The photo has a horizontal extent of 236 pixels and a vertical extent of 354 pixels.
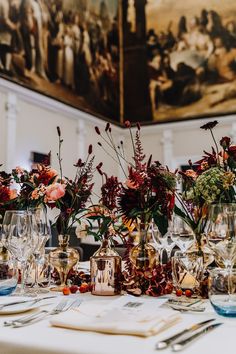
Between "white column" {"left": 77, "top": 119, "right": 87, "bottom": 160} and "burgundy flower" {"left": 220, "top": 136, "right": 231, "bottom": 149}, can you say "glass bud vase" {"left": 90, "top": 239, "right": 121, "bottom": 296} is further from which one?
"white column" {"left": 77, "top": 119, "right": 87, "bottom": 160}

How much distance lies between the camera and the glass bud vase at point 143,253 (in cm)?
178

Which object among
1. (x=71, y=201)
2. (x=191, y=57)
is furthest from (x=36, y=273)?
(x=191, y=57)

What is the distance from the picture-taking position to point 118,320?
119 centimetres

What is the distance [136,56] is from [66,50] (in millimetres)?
2717

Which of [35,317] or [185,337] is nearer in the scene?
[185,337]

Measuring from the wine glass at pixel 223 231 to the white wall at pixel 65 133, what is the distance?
559cm

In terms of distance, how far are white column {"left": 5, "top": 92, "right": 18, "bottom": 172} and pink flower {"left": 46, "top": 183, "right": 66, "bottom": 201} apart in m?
5.09

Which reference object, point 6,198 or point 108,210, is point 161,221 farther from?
point 6,198

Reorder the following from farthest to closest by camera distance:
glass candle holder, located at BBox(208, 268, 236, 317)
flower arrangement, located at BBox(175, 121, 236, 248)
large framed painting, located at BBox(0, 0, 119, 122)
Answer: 1. large framed painting, located at BBox(0, 0, 119, 122)
2. flower arrangement, located at BBox(175, 121, 236, 248)
3. glass candle holder, located at BBox(208, 268, 236, 317)

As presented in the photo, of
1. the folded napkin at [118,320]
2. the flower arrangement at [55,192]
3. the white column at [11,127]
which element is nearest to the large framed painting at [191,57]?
the white column at [11,127]

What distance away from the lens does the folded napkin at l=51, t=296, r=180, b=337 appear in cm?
112

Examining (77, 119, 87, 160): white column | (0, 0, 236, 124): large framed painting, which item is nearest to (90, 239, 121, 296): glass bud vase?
(0, 0, 236, 124): large framed painting

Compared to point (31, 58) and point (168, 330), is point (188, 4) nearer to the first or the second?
point (31, 58)

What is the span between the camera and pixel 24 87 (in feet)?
23.1
